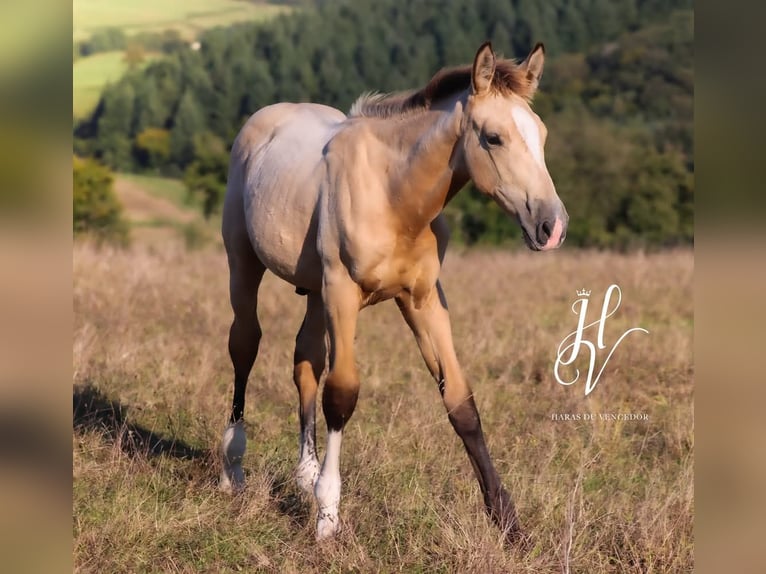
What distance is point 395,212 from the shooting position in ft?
13.4

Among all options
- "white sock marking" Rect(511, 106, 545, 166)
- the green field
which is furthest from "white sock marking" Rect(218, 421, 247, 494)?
the green field

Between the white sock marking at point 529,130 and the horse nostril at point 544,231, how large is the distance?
26cm

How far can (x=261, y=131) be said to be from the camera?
17.7 ft

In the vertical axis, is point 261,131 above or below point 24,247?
below

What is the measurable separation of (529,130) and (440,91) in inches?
24.6

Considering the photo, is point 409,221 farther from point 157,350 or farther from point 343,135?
point 157,350

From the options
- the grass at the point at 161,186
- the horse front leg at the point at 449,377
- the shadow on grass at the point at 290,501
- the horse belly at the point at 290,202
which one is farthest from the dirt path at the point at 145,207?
the horse front leg at the point at 449,377

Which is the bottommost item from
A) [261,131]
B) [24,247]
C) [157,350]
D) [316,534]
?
[157,350]

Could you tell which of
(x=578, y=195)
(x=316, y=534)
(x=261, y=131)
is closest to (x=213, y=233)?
(x=578, y=195)

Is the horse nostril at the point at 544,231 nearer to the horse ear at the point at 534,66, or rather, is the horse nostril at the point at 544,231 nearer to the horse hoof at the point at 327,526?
the horse ear at the point at 534,66

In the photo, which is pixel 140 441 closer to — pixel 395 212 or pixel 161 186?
pixel 395 212

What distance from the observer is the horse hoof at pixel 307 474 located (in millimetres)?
4523

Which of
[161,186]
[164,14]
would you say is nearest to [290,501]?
[161,186]

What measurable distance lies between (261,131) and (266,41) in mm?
34990
